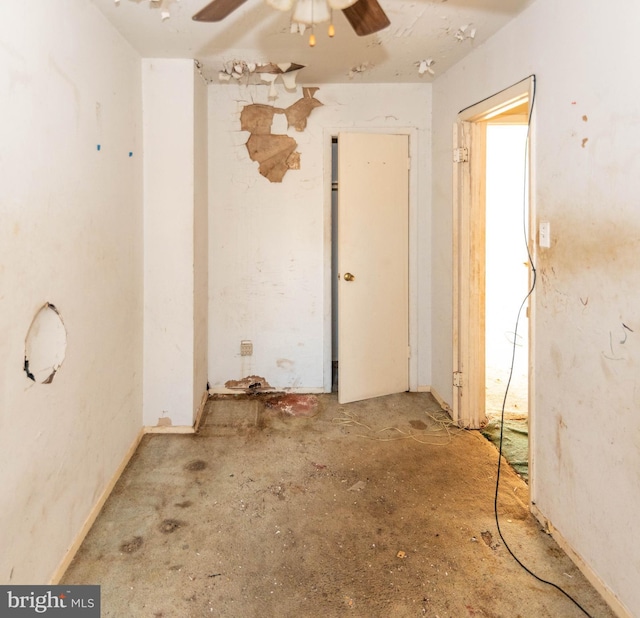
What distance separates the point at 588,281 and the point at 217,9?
1677 mm

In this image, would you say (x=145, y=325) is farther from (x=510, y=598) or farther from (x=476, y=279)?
(x=510, y=598)

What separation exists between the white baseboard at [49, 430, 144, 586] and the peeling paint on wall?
7.28 feet

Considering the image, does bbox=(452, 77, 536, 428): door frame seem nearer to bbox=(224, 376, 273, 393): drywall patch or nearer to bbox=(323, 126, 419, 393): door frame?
bbox=(323, 126, 419, 393): door frame

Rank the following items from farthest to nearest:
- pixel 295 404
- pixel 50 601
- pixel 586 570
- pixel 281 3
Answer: pixel 295 404, pixel 586 570, pixel 50 601, pixel 281 3

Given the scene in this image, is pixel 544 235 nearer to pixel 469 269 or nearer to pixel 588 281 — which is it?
pixel 588 281

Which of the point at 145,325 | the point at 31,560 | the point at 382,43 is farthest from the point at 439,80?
the point at 31,560

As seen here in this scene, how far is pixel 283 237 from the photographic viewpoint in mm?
3459

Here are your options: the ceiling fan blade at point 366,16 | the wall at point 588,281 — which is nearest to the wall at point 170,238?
the ceiling fan blade at point 366,16

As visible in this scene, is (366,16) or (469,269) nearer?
(366,16)

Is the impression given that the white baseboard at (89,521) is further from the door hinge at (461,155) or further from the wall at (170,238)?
the door hinge at (461,155)

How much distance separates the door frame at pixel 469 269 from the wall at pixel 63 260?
6.78 ft

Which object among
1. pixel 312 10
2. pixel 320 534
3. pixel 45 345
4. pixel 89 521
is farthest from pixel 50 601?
pixel 312 10

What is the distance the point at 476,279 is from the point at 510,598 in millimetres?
1828

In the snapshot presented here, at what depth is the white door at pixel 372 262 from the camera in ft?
10.7
